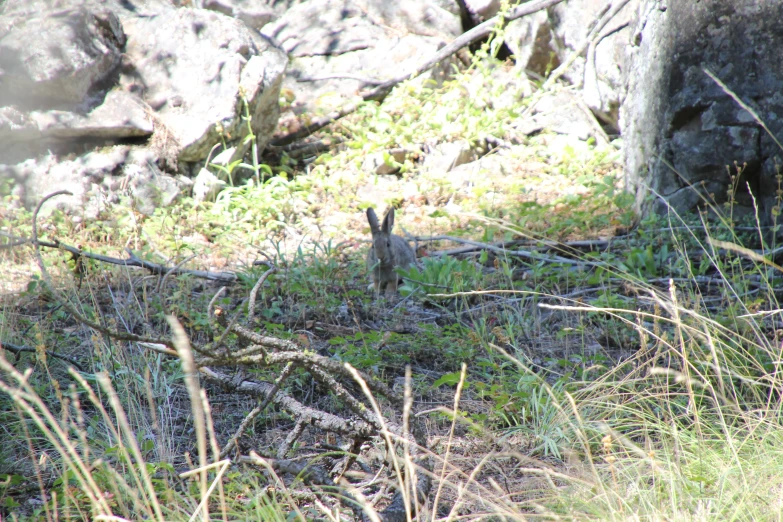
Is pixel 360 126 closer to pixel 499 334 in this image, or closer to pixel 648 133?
pixel 648 133

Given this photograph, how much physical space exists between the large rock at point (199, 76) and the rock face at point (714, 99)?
4.76 m

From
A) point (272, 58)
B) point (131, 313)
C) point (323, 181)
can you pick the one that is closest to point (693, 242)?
point (131, 313)

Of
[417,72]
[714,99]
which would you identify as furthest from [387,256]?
[417,72]

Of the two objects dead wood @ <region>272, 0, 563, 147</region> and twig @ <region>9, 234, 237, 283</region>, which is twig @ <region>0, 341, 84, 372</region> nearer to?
twig @ <region>9, 234, 237, 283</region>

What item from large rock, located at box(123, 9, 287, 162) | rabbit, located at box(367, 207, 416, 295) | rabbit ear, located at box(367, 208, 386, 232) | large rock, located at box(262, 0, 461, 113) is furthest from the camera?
large rock, located at box(262, 0, 461, 113)

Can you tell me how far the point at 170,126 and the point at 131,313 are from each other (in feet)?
13.4

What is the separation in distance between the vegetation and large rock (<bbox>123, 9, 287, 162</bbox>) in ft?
2.15

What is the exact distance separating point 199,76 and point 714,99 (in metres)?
5.81

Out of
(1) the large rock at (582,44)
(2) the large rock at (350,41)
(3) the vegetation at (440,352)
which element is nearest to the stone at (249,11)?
(2) the large rock at (350,41)

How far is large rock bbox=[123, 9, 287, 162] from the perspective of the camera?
7.88 m

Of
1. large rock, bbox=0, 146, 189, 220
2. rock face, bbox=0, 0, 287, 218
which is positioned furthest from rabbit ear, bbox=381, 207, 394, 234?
large rock, bbox=0, 146, 189, 220

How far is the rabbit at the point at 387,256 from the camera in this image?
18.0 ft

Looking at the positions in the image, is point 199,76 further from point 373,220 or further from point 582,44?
point 582,44

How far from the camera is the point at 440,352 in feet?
12.5
